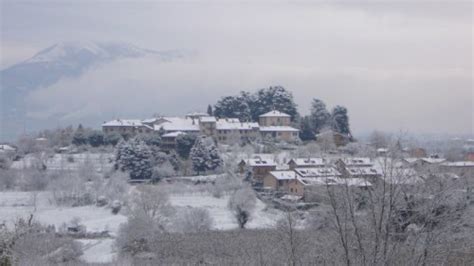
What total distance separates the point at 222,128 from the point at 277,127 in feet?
9.90

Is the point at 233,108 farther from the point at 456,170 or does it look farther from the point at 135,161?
the point at 456,170

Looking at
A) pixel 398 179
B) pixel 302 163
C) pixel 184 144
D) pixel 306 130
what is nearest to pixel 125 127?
pixel 184 144

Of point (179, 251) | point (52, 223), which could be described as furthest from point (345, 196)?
point (52, 223)

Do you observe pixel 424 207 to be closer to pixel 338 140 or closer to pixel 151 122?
pixel 338 140

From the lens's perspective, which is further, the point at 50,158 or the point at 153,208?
the point at 50,158

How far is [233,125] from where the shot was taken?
3562 centimetres

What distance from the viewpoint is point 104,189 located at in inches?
987

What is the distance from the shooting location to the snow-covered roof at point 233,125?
3541 centimetres

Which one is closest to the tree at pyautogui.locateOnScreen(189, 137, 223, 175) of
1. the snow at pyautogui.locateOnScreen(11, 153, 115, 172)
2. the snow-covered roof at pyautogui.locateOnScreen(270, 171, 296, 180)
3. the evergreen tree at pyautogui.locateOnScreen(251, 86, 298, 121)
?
the snow at pyautogui.locateOnScreen(11, 153, 115, 172)

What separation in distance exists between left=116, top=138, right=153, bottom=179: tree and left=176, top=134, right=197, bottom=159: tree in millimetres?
2385

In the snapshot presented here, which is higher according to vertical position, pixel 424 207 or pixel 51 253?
pixel 424 207

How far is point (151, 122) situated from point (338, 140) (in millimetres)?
11163

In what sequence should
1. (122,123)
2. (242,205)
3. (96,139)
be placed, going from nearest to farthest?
(242,205) < (96,139) < (122,123)

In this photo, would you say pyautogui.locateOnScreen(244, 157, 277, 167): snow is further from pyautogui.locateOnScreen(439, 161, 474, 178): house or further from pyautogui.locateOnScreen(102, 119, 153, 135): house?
pyautogui.locateOnScreen(439, 161, 474, 178): house
